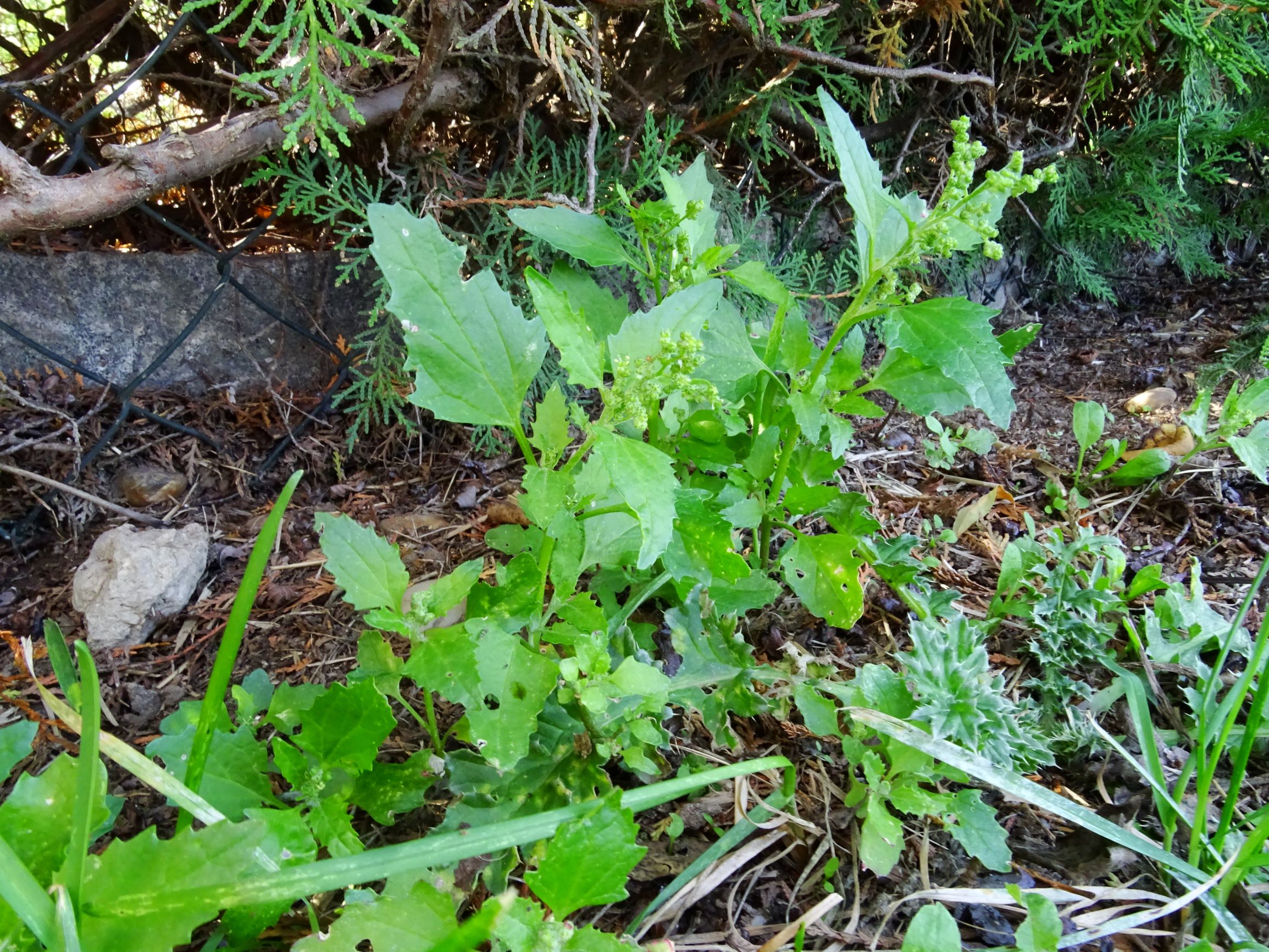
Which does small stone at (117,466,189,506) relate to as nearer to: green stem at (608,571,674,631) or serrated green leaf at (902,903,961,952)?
green stem at (608,571,674,631)

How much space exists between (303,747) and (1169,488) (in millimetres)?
2207

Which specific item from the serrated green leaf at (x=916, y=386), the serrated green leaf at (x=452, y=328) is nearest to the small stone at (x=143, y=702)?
the serrated green leaf at (x=452, y=328)

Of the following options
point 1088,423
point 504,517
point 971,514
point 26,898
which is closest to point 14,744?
point 26,898

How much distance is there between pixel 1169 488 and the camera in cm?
205

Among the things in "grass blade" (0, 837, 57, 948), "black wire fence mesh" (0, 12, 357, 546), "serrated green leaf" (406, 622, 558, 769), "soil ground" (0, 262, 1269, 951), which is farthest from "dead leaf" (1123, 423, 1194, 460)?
"grass blade" (0, 837, 57, 948)

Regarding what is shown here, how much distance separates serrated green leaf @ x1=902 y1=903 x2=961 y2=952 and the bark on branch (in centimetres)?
197

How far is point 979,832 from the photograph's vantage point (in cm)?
112

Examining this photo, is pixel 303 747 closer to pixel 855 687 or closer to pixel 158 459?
pixel 855 687

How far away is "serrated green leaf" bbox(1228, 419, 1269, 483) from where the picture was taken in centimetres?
179

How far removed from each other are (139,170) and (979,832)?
2053 millimetres

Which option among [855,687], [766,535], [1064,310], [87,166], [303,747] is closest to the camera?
[303,747]

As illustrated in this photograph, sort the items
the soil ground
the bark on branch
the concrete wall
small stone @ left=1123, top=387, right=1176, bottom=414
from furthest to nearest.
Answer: small stone @ left=1123, top=387, right=1176, bottom=414, the concrete wall, the bark on branch, the soil ground

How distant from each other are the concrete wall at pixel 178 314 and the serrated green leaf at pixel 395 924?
1.80 meters

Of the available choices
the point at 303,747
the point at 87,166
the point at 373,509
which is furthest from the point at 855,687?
the point at 87,166
